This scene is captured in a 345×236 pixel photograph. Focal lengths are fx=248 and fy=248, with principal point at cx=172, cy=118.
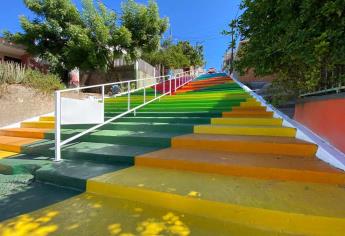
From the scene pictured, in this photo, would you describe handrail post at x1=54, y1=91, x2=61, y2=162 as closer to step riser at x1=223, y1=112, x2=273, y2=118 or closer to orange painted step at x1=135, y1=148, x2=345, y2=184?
orange painted step at x1=135, y1=148, x2=345, y2=184

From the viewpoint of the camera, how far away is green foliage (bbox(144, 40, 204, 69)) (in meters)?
19.1

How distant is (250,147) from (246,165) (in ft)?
2.08

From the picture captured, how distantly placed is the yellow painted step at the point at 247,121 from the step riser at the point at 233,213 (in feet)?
8.18

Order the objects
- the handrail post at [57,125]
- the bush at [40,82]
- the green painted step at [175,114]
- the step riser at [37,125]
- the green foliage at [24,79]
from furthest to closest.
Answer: the bush at [40,82] < the green foliage at [24,79] < the step riser at [37,125] < the green painted step at [175,114] < the handrail post at [57,125]

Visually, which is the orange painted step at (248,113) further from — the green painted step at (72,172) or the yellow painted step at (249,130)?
the green painted step at (72,172)

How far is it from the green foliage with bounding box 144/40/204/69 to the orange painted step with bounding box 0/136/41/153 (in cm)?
1128

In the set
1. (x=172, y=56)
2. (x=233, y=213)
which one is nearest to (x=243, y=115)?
(x=233, y=213)

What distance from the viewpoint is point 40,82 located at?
680 centimetres

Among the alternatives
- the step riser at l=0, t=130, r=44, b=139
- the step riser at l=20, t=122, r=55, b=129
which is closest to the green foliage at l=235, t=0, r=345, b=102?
the step riser at l=0, t=130, r=44, b=139

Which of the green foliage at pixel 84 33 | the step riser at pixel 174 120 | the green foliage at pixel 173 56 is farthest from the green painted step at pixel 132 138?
the green foliage at pixel 173 56

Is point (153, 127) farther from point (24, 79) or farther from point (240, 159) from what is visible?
point (24, 79)

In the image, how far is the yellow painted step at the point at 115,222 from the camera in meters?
2.06

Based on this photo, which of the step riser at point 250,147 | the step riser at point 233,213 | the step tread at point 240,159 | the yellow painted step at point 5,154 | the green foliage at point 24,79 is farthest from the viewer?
the green foliage at point 24,79

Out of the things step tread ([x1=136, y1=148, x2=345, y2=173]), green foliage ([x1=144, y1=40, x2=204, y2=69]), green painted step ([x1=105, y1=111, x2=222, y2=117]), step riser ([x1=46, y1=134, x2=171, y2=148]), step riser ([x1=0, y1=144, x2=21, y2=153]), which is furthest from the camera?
green foliage ([x1=144, y1=40, x2=204, y2=69])
